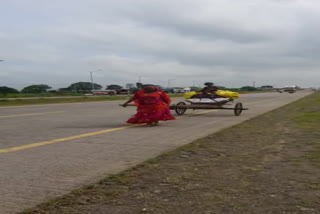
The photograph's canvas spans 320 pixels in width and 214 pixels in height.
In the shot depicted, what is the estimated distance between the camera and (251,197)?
4.66 metres

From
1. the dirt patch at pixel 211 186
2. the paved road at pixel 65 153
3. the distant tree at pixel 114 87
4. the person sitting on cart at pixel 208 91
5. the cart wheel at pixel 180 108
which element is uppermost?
the distant tree at pixel 114 87

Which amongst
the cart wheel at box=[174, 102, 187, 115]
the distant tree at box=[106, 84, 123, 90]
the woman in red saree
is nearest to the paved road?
the woman in red saree

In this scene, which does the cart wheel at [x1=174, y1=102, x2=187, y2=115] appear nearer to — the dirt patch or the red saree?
the red saree

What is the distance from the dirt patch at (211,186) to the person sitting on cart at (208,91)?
384 inches

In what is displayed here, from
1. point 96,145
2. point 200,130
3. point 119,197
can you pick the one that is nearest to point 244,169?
point 119,197

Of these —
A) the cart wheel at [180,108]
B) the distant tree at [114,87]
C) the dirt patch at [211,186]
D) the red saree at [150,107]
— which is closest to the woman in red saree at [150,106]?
the red saree at [150,107]

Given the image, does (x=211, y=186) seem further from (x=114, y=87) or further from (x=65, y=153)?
(x=114, y=87)

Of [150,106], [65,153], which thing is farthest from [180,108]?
[65,153]

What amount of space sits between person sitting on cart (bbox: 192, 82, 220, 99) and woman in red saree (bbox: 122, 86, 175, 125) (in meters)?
4.92

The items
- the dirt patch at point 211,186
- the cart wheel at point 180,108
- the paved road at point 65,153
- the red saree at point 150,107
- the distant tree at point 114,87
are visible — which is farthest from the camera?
the distant tree at point 114,87

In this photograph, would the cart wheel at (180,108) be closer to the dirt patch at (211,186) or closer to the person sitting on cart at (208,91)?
the person sitting on cart at (208,91)

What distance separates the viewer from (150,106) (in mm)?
13094

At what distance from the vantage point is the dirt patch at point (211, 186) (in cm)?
432

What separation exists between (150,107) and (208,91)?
17.9 feet
